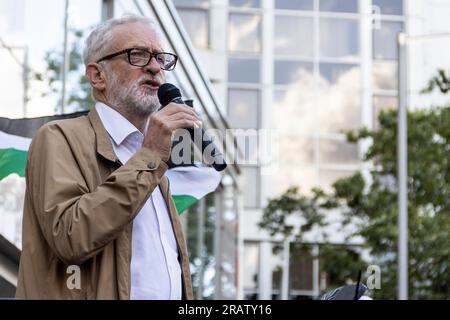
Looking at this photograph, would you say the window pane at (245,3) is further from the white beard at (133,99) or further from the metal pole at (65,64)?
the white beard at (133,99)

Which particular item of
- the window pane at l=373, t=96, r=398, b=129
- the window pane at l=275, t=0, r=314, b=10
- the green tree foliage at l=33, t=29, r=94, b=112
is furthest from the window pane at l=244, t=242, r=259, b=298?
the green tree foliage at l=33, t=29, r=94, b=112

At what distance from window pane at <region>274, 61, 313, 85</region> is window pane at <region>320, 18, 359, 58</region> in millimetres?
957

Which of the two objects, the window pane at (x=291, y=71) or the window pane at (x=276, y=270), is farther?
the window pane at (x=291, y=71)

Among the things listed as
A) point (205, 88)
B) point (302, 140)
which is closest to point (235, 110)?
point (302, 140)

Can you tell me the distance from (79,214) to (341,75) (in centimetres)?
3776

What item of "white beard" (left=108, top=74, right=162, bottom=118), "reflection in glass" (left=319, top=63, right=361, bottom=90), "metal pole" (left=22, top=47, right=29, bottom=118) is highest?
"reflection in glass" (left=319, top=63, right=361, bottom=90)

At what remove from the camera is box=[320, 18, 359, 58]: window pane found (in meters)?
40.1

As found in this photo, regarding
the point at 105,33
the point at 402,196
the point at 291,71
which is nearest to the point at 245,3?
the point at 291,71

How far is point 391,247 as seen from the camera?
25922 millimetres

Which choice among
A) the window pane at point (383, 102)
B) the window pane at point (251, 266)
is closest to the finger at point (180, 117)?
the window pane at point (251, 266)

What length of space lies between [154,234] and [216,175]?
1.98 m

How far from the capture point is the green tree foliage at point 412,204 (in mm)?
24938

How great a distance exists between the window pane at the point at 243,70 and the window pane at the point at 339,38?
7.95 feet

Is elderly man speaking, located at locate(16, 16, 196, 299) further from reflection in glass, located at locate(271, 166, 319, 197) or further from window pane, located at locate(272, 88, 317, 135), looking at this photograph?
window pane, located at locate(272, 88, 317, 135)
